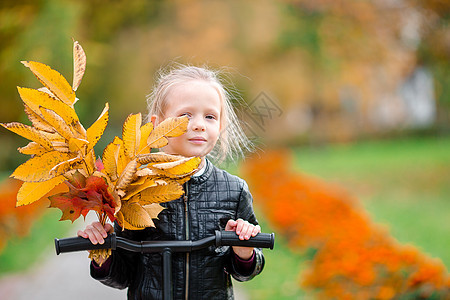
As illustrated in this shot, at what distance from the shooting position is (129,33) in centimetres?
1820

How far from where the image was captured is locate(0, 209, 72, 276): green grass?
6.13 meters

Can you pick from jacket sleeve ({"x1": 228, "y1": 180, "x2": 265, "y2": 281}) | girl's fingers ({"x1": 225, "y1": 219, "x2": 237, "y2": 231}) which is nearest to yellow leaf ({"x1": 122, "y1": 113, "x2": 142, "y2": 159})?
girl's fingers ({"x1": 225, "y1": 219, "x2": 237, "y2": 231})

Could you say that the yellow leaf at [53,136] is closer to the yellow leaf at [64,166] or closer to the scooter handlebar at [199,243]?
the yellow leaf at [64,166]

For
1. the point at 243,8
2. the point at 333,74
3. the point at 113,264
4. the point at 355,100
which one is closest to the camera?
the point at 113,264

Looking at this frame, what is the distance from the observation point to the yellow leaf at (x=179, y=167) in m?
1.49

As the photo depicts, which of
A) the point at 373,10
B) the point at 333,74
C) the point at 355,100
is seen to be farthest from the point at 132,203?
the point at 355,100

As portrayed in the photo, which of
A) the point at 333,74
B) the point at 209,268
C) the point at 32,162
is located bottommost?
the point at 209,268

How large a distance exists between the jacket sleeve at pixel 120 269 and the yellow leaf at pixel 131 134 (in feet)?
1.48

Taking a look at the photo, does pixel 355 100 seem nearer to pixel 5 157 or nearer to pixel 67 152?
pixel 5 157

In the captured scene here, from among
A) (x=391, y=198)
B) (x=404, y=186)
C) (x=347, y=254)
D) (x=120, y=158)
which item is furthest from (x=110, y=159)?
(x=404, y=186)

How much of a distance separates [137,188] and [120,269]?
507 millimetres

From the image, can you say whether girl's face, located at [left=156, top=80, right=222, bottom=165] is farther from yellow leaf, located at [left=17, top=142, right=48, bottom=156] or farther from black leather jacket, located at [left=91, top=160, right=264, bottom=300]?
yellow leaf, located at [left=17, top=142, right=48, bottom=156]

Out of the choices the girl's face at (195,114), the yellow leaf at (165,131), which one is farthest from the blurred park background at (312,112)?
the yellow leaf at (165,131)

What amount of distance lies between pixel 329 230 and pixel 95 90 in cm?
1389
